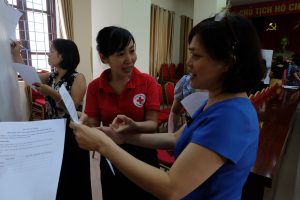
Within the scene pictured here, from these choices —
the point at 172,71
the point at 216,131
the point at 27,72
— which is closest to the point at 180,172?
the point at 216,131

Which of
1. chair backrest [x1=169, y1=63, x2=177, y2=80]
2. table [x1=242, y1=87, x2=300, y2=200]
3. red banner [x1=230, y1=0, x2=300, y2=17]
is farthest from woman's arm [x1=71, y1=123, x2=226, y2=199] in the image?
red banner [x1=230, y1=0, x2=300, y2=17]

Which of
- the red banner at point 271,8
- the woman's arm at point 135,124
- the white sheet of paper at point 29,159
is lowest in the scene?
the woman's arm at point 135,124

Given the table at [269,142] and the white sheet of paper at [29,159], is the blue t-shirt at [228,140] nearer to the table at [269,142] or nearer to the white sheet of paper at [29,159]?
the white sheet of paper at [29,159]

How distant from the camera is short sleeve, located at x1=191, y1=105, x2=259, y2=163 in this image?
0.57m

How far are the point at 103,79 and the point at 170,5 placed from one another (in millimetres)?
6357

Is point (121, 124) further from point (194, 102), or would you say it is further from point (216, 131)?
point (216, 131)

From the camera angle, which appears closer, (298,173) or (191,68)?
(191,68)

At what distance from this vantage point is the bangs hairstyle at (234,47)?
0.63 metres

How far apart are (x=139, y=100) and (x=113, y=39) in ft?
1.11

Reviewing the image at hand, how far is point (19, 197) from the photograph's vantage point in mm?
518

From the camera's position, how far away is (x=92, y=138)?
0.68 m

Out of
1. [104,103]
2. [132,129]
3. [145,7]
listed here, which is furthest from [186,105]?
[145,7]

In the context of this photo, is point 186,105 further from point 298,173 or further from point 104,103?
point 298,173

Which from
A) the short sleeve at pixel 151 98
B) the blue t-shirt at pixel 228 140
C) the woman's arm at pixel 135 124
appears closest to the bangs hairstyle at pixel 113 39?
the short sleeve at pixel 151 98
